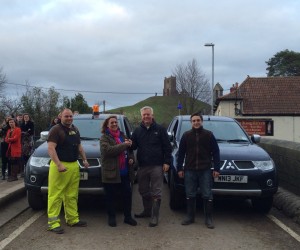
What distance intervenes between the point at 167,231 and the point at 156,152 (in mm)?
1213

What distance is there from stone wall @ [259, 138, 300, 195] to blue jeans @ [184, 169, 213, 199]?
2326mm

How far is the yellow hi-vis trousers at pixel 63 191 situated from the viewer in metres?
6.11

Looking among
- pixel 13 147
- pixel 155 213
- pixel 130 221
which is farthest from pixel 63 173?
pixel 13 147

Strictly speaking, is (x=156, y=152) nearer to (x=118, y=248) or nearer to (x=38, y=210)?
(x=118, y=248)

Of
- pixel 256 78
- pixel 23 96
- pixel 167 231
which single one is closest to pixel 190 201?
pixel 167 231

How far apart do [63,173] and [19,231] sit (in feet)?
3.40

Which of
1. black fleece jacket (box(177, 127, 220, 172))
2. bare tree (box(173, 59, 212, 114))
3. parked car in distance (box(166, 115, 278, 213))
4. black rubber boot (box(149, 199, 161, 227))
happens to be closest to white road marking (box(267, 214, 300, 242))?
parked car in distance (box(166, 115, 278, 213))

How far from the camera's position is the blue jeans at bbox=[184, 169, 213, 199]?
6520mm

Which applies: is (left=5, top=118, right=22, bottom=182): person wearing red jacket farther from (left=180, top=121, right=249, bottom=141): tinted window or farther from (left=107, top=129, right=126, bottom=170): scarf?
(left=107, top=129, right=126, bottom=170): scarf

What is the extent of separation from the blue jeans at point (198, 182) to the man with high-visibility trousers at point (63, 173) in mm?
1660

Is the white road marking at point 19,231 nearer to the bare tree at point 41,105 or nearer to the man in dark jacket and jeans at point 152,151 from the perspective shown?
the man in dark jacket and jeans at point 152,151

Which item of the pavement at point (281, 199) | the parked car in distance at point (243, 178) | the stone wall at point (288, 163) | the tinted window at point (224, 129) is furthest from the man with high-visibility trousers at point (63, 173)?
the stone wall at point (288, 163)

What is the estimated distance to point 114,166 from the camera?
20.7 ft

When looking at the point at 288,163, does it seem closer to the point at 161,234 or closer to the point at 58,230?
the point at 161,234
